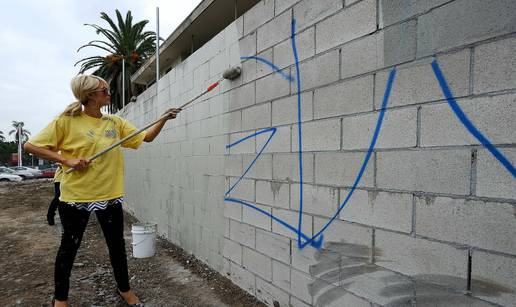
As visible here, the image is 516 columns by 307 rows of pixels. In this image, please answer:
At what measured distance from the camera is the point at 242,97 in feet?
9.58

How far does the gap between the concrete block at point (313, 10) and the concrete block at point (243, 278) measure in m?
1.97

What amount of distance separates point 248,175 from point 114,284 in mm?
1705

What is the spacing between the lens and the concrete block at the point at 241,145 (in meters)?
2.78

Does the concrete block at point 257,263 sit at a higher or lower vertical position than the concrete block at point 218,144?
lower

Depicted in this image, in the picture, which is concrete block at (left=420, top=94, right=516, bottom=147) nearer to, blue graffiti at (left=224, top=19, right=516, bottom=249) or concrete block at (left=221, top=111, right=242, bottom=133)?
blue graffiti at (left=224, top=19, right=516, bottom=249)

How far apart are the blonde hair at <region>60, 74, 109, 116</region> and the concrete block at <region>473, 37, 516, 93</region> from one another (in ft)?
7.82

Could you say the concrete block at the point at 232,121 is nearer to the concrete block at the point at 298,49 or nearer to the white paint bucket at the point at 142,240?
the concrete block at the point at 298,49

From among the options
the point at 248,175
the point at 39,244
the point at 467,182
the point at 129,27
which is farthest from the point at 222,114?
the point at 129,27

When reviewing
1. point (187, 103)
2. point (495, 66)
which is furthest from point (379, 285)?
point (187, 103)

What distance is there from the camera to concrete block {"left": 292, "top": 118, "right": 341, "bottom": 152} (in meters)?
1.98

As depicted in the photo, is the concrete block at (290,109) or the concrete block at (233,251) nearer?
the concrete block at (290,109)

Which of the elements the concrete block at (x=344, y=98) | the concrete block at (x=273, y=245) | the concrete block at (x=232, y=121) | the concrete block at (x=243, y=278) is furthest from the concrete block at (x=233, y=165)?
the concrete block at (x=344, y=98)

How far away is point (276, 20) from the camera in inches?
98.2

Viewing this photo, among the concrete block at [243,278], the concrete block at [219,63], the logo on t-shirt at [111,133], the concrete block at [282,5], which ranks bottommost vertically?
the concrete block at [243,278]
